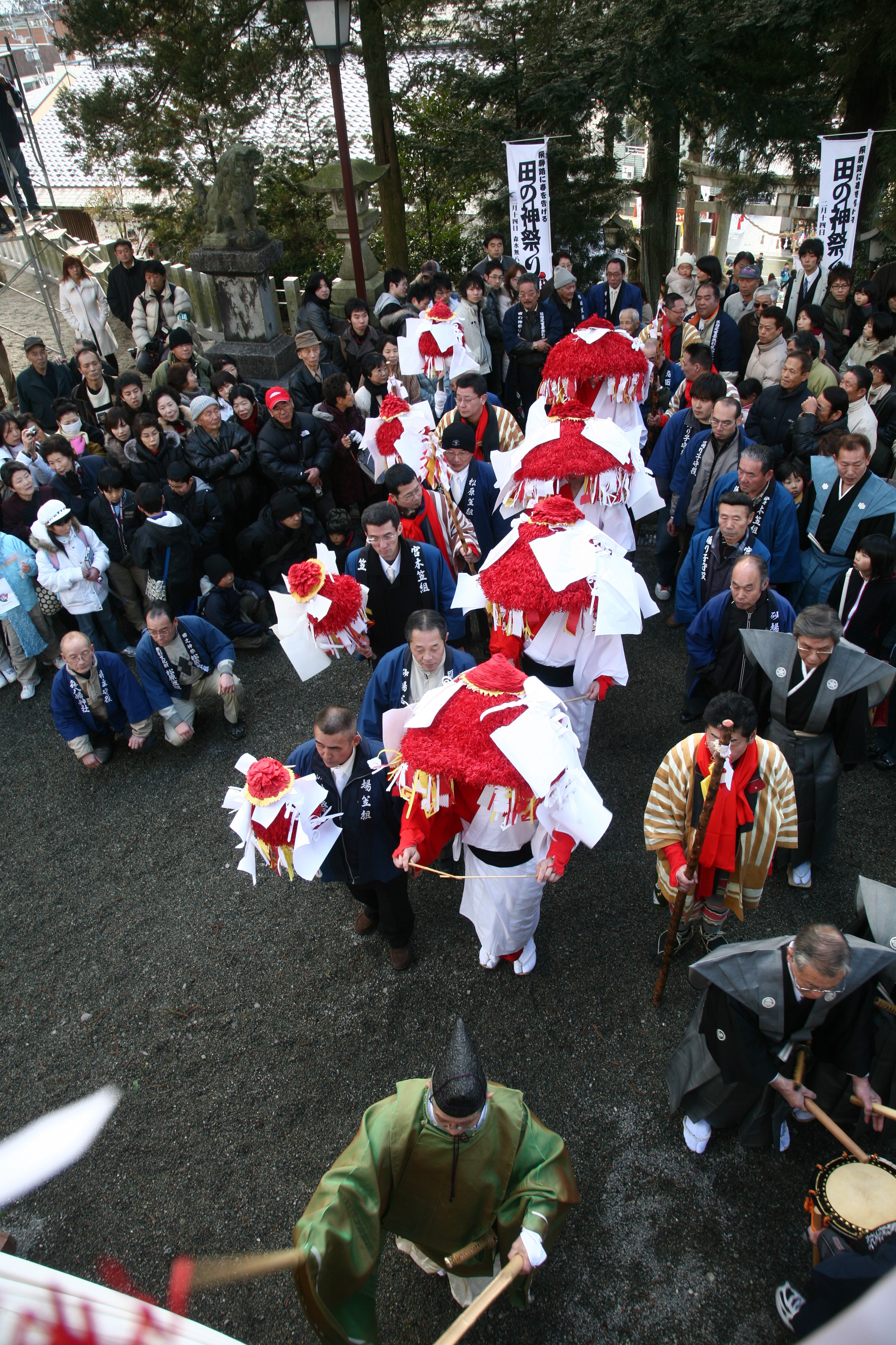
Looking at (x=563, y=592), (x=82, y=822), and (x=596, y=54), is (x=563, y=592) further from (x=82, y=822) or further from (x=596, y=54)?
(x=596, y=54)

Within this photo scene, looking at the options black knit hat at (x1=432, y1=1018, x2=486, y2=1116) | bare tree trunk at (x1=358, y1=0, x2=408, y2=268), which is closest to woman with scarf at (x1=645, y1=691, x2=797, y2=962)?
black knit hat at (x1=432, y1=1018, x2=486, y2=1116)

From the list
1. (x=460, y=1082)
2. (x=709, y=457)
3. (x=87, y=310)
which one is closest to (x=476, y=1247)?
(x=460, y=1082)

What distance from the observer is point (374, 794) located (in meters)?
3.63

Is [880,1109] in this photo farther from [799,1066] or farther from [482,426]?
[482,426]

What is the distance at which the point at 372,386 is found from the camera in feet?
26.9

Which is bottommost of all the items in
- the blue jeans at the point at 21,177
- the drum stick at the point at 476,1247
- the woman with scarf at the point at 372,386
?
the drum stick at the point at 476,1247

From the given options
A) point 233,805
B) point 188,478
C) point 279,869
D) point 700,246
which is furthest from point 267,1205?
point 700,246

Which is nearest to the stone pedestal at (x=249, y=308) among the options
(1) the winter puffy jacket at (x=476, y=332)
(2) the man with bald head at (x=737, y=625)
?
(1) the winter puffy jacket at (x=476, y=332)

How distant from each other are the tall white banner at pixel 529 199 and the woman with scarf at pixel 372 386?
2994 millimetres

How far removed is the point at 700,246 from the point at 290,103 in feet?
30.1

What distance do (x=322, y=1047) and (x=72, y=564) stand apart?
14.0ft

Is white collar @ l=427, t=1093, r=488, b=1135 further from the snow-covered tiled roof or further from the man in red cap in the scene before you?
the snow-covered tiled roof

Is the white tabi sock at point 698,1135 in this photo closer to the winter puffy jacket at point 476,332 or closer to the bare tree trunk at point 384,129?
the winter puffy jacket at point 476,332

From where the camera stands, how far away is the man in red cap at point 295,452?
689 centimetres
